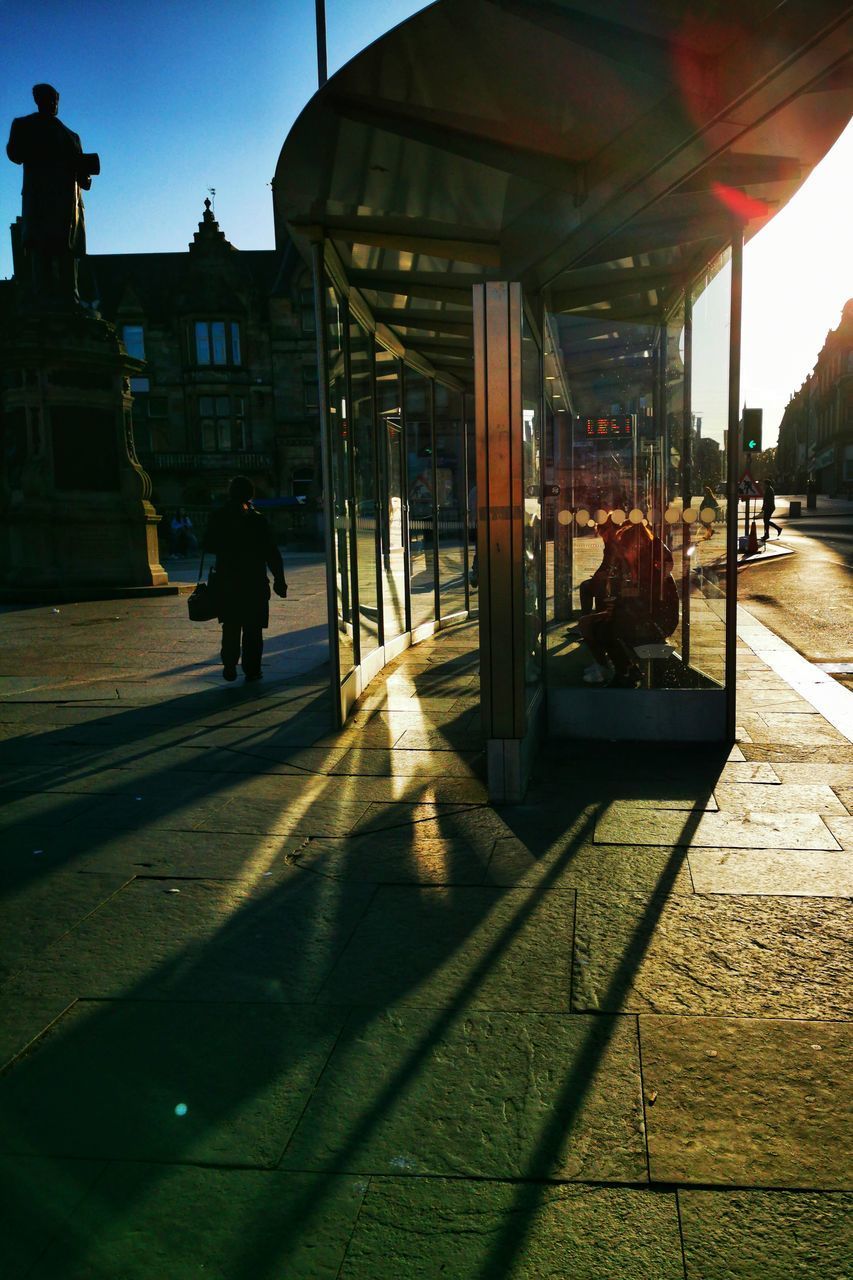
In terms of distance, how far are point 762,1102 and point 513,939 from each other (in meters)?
1.14

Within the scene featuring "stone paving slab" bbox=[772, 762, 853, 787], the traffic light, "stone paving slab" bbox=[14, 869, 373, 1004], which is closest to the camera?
"stone paving slab" bbox=[14, 869, 373, 1004]

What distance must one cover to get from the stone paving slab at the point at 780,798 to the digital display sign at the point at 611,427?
10.8 feet

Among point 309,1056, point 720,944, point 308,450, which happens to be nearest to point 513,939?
point 720,944

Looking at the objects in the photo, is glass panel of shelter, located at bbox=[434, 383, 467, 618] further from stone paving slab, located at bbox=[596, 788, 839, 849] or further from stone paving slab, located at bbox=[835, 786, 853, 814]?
stone paving slab, located at bbox=[596, 788, 839, 849]

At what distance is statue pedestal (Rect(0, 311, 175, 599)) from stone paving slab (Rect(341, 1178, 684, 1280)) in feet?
53.4

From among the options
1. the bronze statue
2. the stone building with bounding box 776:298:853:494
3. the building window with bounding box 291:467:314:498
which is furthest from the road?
the stone building with bounding box 776:298:853:494

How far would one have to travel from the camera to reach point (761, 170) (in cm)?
510

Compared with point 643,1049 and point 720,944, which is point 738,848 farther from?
point 643,1049

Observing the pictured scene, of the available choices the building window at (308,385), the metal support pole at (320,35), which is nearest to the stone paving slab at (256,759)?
the metal support pole at (320,35)

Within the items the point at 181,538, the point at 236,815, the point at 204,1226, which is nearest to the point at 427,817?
the point at 236,815

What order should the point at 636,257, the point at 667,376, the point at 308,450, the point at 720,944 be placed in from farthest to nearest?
the point at 308,450, the point at 667,376, the point at 636,257, the point at 720,944

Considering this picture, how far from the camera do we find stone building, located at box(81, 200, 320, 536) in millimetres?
53406

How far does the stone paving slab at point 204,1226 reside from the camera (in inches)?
81.0

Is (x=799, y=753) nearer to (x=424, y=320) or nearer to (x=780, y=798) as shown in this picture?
(x=780, y=798)
